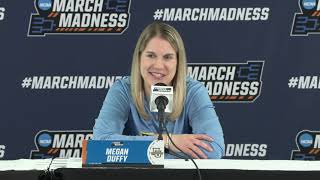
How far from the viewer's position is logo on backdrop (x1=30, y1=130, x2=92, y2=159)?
3.58 m

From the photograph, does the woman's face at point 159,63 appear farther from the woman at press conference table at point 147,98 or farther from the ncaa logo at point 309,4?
the ncaa logo at point 309,4

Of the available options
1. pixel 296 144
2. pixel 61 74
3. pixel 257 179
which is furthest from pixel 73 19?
pixel 257 179

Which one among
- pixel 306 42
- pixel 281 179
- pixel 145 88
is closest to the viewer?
pixel 281 179

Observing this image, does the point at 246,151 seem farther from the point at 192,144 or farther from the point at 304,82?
the point at 192,144

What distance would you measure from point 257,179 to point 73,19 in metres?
2.56

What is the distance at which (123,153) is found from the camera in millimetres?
1333

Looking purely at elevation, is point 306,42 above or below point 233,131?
above

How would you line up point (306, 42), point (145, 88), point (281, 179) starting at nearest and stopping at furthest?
point (281, 179)
point (145, 88)
point (306, 42)

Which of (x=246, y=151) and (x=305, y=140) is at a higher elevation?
(x=305, y=140)

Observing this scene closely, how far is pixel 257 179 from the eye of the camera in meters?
1.29

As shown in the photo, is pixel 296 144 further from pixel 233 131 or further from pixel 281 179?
pixel 281 179

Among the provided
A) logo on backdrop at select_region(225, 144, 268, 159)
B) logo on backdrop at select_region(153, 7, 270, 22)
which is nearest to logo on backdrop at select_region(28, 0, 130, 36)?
logo on backdrop at select_region(153, 7, 270, 22)

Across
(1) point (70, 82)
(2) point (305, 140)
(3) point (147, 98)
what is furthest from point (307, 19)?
(1) point (70, 82)

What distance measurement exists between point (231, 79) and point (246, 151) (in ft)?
1.74
